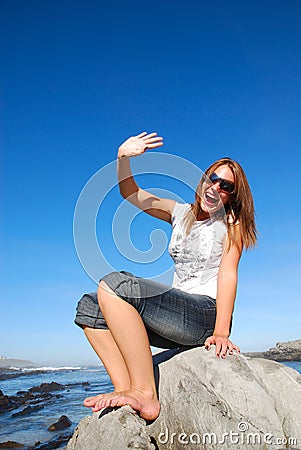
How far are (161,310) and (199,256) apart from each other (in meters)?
0.86

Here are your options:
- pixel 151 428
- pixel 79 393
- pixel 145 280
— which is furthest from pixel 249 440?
pixel 79 393

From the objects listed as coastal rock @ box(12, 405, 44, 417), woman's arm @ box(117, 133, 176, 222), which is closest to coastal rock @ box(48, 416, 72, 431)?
coastal rock @ box(12, 405, 44, 417)

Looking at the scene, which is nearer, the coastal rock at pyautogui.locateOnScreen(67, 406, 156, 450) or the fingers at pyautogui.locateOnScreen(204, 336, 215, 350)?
the coastal rock at pyautogui.locateOnScreen(67, 406, 156, 450)

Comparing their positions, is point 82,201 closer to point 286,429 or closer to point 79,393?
point 286,429

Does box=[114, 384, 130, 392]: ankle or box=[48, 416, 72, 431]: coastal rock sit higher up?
box=[114, 384, 130, 392]: ankle

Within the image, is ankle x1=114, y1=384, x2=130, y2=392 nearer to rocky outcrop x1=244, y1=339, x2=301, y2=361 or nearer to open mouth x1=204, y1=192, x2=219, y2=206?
open mouth x1=204, y1=192, x2=219, y2=206

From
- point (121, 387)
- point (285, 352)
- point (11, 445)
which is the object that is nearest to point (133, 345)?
point (121, 387)

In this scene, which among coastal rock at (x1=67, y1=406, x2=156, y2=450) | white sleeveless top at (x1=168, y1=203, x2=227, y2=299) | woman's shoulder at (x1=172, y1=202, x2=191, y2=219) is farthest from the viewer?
woman's shoulder at (x1=172, y1=202, x2=191, y2=219)

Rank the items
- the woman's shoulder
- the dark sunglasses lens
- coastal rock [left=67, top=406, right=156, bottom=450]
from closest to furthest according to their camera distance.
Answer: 1. coastal rock [left=67, top=406, right=156, bottom=450]
2. the dark sunglasses lens
3. the woman's shoulder

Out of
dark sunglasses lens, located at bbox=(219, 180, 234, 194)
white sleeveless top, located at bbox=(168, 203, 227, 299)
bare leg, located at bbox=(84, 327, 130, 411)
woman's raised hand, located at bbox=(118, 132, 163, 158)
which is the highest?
woman's raised hand, located at bbox=(118, 132, 163, 158)

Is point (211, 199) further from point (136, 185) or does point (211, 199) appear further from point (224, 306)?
point (224, 306)

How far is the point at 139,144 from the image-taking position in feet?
16.1

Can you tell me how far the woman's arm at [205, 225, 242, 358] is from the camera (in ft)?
14.6

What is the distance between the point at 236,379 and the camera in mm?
4246
